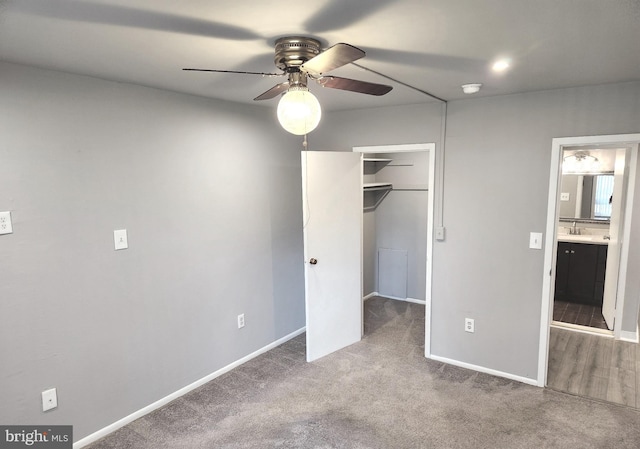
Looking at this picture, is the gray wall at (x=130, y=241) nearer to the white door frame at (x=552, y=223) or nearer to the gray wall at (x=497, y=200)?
the gray wall at (x=497, y=200)

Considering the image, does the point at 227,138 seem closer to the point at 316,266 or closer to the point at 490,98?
the point at 316,266

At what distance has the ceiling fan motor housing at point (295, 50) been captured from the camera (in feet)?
5.43

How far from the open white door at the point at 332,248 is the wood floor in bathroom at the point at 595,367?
1.80 meters

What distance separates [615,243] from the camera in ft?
13.0

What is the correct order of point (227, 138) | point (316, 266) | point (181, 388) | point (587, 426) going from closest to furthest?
point (587, 426)
point (181, 388)
point (227, 138)
point (316, 266)

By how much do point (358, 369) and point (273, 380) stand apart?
741 millimetres

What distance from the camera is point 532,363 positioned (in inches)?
121

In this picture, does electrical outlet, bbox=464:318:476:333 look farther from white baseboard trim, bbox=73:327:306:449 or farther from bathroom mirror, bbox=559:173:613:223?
bathroom mirror, bbox=559:173:613:223

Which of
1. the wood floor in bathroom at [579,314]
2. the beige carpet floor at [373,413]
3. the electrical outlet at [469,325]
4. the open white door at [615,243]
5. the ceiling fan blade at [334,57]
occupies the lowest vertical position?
the beige carpet floor at [373,413]

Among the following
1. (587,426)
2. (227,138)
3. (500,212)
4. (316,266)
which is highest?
(227,138)

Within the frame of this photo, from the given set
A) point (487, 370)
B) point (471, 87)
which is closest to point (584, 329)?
point (487, 370)

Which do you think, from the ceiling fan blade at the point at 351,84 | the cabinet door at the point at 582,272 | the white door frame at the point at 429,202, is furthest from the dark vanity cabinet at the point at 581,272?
the ceiling fan blade at the point at 351,84

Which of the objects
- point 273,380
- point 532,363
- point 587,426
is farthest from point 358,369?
point 587,426

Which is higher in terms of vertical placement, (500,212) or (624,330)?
(500,212)
